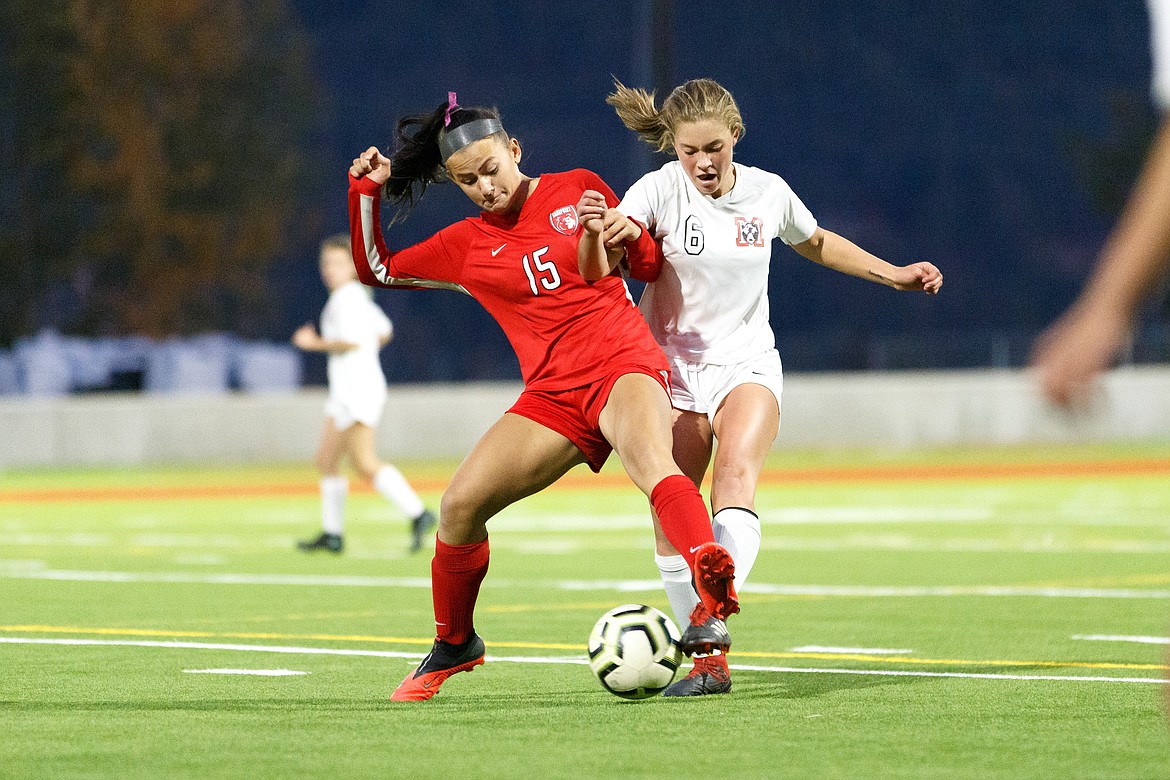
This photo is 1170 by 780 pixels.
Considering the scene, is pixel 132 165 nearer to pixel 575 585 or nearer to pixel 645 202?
pixel 575 585

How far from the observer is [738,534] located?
7371 millimetres

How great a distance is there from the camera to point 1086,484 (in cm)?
2331

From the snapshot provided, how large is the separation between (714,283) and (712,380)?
0.37 metres

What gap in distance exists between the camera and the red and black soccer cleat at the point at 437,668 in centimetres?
734

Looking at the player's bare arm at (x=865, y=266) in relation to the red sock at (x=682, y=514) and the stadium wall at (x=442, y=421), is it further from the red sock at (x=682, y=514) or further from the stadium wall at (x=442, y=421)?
the stadium wall at (x=442, y=421)

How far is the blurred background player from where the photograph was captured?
3.08 meters

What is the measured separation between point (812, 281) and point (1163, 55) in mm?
100017

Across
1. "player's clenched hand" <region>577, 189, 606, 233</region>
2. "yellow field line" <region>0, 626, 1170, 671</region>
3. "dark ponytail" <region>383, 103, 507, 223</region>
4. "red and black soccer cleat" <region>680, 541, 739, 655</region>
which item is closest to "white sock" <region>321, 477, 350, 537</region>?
"yellow field line" <region>0, 626, 1170, 671</region>

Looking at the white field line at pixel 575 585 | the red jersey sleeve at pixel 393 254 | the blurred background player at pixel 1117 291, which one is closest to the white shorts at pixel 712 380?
the red jersey sleeve at pixel 393 254

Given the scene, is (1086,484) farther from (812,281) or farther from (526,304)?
(812,281)

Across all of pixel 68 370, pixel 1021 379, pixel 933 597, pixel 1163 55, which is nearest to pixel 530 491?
pixel 1163 55

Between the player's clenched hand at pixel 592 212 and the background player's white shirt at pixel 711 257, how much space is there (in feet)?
1.94

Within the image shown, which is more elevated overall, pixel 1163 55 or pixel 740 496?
pixel 1163 55

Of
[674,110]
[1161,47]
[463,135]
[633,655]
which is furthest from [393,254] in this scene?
[1161,47]
